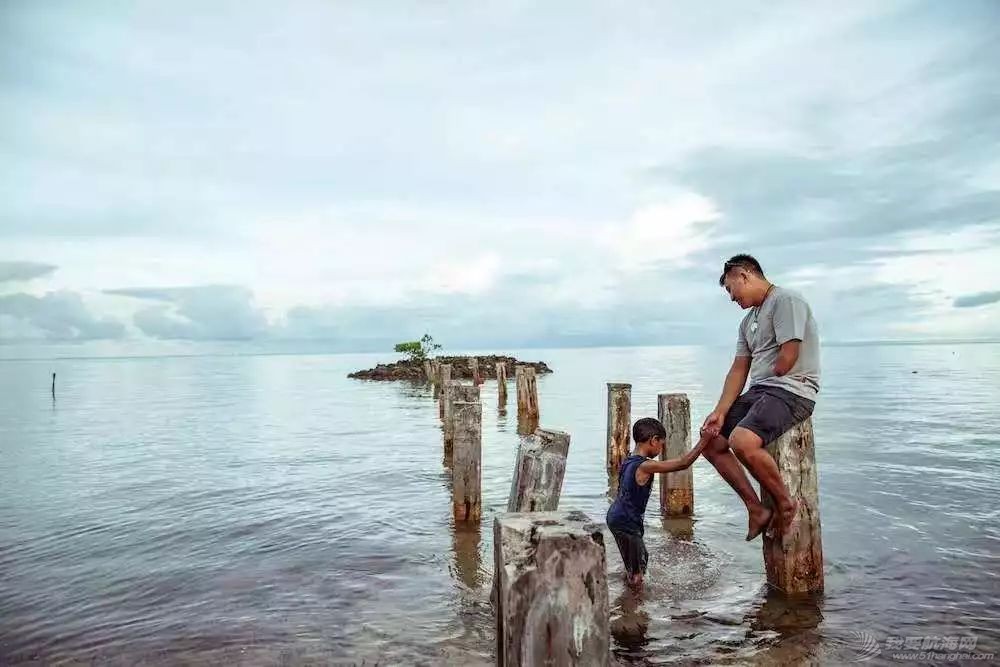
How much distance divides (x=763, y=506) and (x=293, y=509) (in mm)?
7420

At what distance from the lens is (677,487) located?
9586mm

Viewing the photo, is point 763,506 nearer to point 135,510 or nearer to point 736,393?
point 736,393

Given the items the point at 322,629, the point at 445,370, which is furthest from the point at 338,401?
the point at 322,629

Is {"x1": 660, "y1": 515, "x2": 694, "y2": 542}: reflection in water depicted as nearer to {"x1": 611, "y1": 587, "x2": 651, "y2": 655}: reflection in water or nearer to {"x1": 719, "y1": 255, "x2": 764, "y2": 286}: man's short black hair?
{"x1": 611, "y1": 587, "x2": 651, "y2": 655}: reflection in water

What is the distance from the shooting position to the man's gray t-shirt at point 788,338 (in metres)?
5.38

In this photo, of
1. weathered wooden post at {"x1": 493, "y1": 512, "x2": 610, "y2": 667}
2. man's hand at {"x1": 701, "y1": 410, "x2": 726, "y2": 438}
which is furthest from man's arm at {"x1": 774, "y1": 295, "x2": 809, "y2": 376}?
weathered wooden post at {"x1": 493, "y1": 512, "x2": 610, "y2": 667}

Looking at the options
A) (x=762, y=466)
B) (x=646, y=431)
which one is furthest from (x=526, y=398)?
(x=762, y=466)

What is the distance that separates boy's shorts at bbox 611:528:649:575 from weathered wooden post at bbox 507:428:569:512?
745mm

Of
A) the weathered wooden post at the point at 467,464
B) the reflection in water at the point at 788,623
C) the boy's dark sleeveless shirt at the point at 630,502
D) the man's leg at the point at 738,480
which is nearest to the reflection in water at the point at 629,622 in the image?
the boy's dark sleeveless shirt at the point at 630,502

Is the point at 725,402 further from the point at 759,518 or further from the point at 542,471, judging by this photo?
the point at 542,471

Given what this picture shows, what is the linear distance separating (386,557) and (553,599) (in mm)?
5273

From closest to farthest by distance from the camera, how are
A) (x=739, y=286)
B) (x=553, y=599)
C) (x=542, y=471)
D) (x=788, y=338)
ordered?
(x=553, y=599) → (x=788, y=338) → (x=739, y=286) → (x=542, y=471)

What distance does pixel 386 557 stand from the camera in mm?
8023

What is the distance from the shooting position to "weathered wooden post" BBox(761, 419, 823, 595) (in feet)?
18.5
